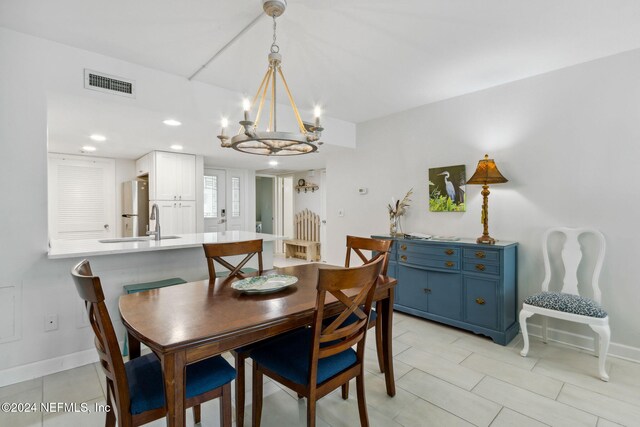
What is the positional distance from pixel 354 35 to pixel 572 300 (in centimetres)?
269

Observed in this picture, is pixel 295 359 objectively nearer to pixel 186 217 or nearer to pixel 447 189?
pixel 447 189

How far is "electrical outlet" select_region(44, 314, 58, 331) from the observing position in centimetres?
237

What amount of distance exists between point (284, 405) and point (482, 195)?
9.14 feet

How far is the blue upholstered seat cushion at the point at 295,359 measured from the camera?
4.87ft

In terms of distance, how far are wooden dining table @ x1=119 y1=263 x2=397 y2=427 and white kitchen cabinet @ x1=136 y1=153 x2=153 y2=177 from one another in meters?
3.58

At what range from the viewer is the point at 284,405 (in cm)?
198

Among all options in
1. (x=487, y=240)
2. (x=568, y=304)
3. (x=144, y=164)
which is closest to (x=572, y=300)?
(x=568, y=304)

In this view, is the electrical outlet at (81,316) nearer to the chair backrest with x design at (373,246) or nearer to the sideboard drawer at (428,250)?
the chair backrest with x design at (373,246)

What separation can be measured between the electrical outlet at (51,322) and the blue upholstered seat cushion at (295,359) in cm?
183

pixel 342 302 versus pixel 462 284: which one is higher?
pixel 342 302

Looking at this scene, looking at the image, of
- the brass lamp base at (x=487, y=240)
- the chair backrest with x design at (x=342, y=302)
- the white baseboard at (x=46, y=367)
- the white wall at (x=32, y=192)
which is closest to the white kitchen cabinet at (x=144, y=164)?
the white wall at (x=32, y=192)

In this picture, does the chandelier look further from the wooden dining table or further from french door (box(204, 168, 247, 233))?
french door (box(204, 168, 247, 233))

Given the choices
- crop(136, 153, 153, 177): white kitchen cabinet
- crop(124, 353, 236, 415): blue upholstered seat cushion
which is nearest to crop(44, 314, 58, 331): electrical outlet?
crop(124, 353, 236, 415): blue upholstered seat cushion

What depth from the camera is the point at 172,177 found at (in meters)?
4.86
